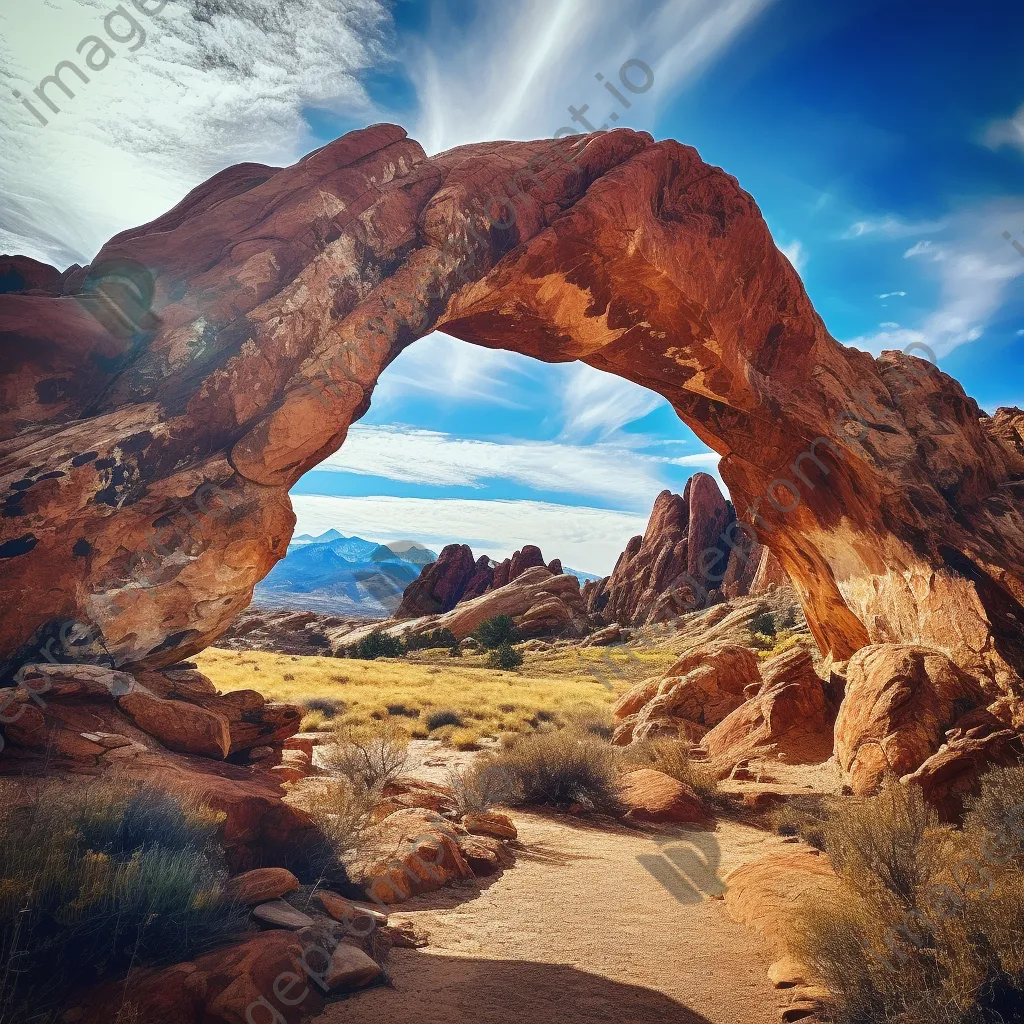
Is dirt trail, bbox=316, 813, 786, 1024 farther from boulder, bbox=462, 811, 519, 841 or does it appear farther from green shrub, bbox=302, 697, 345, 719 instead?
green shrub, bbox=302, 697, 345, 719

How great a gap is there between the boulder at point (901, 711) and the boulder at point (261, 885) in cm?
952

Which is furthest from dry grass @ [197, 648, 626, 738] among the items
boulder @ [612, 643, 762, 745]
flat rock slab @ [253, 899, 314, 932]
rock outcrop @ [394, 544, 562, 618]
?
rock outcrop @ [394, 544, 562, 618]

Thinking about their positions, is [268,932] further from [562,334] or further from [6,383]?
[562,334]

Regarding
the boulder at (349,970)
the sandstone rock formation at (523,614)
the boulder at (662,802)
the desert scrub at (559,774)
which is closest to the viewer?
the boulder at (349,970)

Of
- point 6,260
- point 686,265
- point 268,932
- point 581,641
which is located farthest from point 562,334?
point 581,641

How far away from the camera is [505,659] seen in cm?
3809

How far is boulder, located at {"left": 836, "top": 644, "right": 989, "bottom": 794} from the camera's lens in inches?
388

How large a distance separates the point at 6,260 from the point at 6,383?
2.55 metres

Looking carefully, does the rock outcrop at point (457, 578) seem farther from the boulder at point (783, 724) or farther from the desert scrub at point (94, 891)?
the desert scrub at point (94, 891)

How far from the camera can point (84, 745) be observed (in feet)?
17.4

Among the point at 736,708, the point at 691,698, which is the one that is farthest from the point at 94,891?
the point at 736,708

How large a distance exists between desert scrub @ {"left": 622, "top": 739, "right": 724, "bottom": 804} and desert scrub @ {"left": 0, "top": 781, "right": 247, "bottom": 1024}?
363 inches

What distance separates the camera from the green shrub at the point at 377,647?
44781 millimetres

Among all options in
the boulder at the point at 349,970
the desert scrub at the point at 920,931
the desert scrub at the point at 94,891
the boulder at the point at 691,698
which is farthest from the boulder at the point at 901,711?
the desert scrub at the point at 94,891
